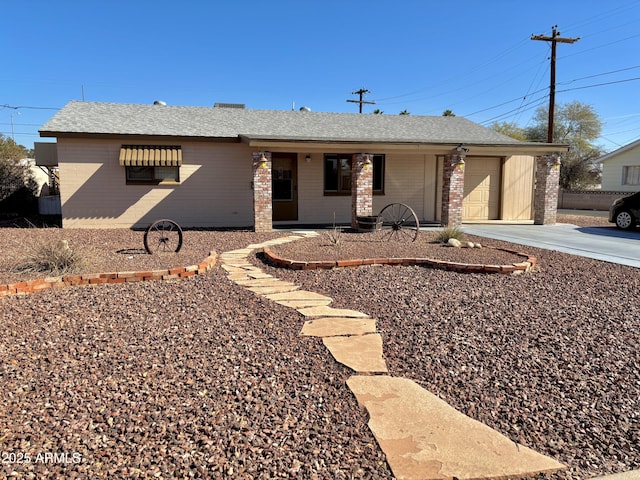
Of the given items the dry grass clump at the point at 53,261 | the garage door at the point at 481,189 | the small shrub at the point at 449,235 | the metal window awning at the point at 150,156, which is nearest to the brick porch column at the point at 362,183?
the small shrub at the point at 449,235

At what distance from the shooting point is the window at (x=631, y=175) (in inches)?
974

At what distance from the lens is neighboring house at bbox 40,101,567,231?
12297 millimetres

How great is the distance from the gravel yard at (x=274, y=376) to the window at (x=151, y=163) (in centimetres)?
750

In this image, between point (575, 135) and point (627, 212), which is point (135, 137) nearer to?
point (627, 212)

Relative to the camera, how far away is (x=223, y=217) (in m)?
Result: 13.5

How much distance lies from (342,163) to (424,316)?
1041 centimetres

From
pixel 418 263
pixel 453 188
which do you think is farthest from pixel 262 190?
pixel 418 263

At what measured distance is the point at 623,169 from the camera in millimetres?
25188

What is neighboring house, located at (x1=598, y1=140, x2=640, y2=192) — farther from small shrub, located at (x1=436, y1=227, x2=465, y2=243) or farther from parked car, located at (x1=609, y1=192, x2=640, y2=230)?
small shrub, located at (x1=436, y1=227, x2=465, y2=243)

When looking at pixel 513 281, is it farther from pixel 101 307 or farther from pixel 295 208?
pixel 295 208

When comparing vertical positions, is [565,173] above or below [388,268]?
above

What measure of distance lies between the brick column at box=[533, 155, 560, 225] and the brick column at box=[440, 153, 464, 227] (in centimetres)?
321

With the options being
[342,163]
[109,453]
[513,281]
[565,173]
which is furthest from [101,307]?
[565,173]

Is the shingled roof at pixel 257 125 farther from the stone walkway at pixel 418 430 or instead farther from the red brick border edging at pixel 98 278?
the stone walkway at pixel 418 430
